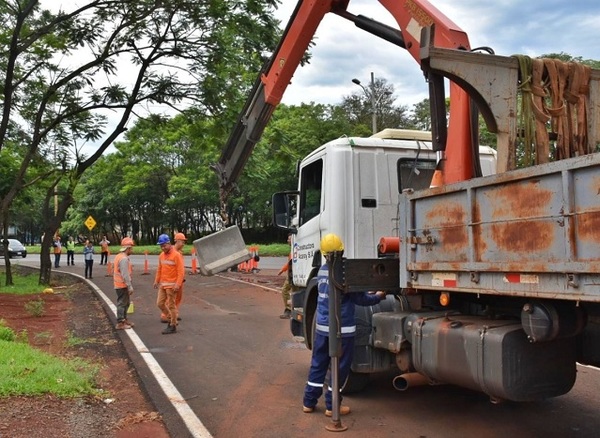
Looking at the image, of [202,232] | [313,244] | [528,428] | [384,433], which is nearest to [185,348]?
[313,244]

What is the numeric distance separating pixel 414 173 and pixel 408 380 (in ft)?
7.70

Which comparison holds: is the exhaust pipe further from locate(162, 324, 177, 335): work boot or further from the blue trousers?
locate(162, 324, 177, 335): work boot

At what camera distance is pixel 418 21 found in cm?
606

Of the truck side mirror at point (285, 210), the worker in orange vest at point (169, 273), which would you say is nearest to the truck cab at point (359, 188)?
the truck side mirror at point (285, 210)

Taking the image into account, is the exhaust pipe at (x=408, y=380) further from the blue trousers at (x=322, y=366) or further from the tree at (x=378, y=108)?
Result: the tree at (x=378, y=108)

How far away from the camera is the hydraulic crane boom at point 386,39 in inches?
205

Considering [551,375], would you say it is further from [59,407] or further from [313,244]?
[59,407]

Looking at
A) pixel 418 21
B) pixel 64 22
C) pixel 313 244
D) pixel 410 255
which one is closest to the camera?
pixel 410 255

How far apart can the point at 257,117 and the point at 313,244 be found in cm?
313

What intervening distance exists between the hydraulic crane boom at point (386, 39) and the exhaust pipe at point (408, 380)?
5.90 feet

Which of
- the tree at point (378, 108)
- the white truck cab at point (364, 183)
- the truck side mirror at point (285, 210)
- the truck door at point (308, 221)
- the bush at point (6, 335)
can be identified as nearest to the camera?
the white truck cab at point (364, 183)

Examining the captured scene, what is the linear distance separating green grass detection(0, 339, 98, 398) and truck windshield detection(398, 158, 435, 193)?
401 centimetres

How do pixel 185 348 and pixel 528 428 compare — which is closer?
pixel 528 428

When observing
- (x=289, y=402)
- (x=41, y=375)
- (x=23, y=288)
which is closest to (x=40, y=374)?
(x=41, y=375)
